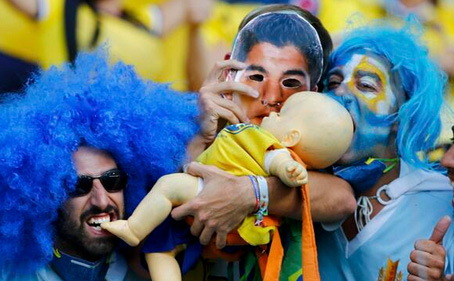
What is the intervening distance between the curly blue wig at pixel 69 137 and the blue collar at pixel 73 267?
0.19ft

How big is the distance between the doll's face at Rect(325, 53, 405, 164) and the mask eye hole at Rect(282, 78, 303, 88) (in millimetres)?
133

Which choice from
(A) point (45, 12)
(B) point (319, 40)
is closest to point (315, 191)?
(B) point (319, 40)

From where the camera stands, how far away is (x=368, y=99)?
2.99 meters

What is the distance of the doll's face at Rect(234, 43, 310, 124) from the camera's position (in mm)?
2961

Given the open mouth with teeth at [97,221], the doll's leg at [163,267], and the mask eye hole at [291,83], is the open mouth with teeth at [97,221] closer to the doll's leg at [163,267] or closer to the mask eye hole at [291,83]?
the doll's leg at [163,267]

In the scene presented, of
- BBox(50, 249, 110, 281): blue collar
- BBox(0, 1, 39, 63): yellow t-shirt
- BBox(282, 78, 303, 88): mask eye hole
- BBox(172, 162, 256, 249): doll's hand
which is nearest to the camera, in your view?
BBox(172, 162, 256, 249): doll's hand

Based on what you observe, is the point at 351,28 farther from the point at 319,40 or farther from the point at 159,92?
the point at 159,92

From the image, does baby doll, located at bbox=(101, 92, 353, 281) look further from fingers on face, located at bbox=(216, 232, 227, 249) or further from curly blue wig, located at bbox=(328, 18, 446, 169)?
curly blue wig, located at bbox=(328, 18, 446, 169)

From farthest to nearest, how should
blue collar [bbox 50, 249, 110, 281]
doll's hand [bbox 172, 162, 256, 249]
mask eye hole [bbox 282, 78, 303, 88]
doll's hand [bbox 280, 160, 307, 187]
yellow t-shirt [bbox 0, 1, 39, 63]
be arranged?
yellow t-shirt [bbox 0, 1, 39, 63] < mask eye hole [bbox 282, 78, 303, 88] < blue collar [bbox 50, 249, 110, 281] < doll's hand [bbox 172, 162, 256, 249] < doll's hand [bbox 280, 160, 307, 187]

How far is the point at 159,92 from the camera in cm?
300

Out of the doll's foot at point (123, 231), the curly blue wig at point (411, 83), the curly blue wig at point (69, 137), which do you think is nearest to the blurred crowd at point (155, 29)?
the curly blue wig at point (411, 83)

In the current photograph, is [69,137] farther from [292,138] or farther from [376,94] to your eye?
[376,94]

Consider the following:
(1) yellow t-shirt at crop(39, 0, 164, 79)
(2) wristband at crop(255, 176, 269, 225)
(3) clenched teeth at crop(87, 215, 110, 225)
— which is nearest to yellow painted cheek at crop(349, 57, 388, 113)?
(2) wristband at crop(255, 176, 269, 225)

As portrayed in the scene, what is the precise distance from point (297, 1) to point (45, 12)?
139 centimetres
